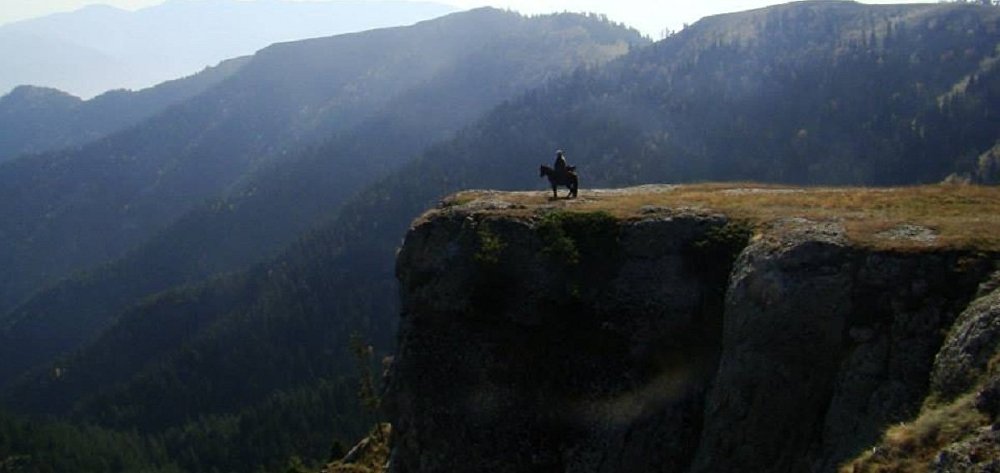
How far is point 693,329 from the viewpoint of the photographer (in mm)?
34156

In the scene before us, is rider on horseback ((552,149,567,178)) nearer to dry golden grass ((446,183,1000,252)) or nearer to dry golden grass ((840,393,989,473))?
dry golden grass ((446,183,1000,252))

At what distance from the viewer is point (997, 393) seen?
66.5ft

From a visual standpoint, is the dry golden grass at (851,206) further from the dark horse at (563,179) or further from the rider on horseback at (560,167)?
the rider on horseback at (560,167)

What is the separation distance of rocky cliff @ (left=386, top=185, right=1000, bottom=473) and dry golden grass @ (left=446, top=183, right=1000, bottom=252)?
16cm

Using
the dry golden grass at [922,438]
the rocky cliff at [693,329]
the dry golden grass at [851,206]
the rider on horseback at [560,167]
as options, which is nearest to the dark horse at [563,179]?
the rider on horseback at [560,167]

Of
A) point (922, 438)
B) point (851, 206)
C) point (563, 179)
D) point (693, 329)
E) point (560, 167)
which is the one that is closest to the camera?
point (922, 438)

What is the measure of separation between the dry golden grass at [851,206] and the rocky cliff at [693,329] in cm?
16

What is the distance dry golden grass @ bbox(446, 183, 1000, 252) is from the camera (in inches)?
1130

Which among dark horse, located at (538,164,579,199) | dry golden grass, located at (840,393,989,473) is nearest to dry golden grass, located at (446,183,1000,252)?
dark horse, located at (538,164,579,199)

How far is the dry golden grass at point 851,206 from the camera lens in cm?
2870

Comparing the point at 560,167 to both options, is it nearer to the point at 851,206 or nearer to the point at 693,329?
the point at 693,329

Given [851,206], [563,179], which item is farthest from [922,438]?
[563,179]

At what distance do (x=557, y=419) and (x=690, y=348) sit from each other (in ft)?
21.6

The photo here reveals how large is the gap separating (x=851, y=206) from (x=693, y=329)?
899cm
